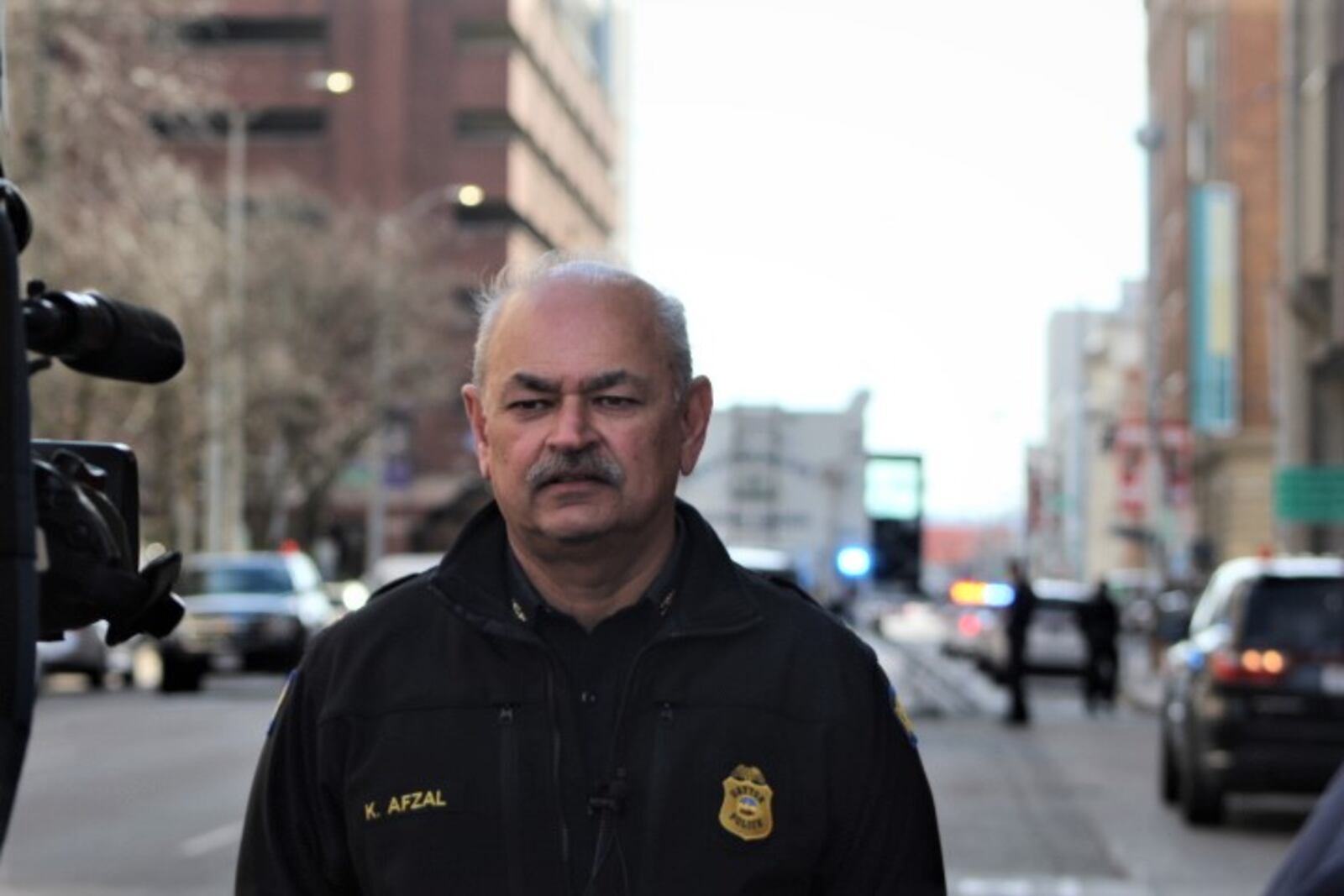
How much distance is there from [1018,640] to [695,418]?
30.9 m

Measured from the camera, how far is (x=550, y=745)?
4109 millimetres

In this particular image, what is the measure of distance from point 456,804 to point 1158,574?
62235mm

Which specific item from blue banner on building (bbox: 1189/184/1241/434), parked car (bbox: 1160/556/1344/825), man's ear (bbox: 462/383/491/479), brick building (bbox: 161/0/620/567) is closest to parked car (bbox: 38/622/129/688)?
parked car (bbox: 1160/556/1344/825)

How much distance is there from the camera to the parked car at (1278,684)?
60.8ft

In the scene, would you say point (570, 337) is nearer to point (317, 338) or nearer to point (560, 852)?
point (560, 852)

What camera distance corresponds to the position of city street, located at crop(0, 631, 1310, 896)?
15922 mm

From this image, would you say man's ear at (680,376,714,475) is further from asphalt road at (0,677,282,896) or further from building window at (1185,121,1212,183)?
building window at (1185,121,1212,183)

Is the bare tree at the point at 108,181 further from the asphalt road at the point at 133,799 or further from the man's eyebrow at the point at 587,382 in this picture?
the man's eyebrow at the point at 587,382

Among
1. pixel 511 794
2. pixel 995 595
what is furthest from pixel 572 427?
pixel 995 595

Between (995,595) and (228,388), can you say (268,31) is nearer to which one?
(228,388)

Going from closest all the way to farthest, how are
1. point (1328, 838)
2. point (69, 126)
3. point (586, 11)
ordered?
point (1328, 838) < point (69, 126) < point (586, 11)

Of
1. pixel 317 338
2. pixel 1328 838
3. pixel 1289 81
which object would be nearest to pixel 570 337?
pixel 1328 838

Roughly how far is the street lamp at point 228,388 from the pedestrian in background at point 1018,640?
22.6m

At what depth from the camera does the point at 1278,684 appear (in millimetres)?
18641
